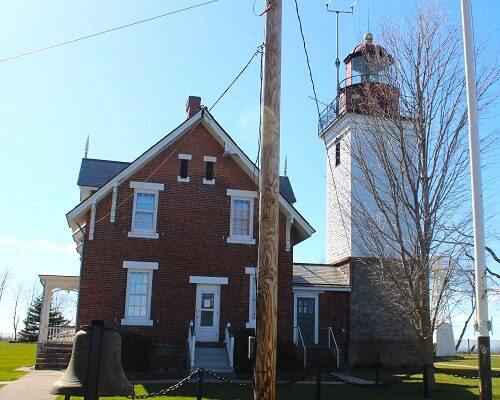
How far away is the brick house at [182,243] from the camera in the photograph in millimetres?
20922

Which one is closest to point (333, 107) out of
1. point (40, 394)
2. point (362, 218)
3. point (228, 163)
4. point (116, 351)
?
point (228, 163)

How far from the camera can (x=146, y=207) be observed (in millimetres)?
22000

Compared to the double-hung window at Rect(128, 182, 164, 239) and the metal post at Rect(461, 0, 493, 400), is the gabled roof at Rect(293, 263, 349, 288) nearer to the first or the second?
the double-hung window at Rect(128, 182, 164, 239)

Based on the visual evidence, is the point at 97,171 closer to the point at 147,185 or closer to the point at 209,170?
the point at 147,185

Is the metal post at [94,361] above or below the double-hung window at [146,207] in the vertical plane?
below

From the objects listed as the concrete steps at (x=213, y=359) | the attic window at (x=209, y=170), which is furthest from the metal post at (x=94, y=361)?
the attic window at (x=209, y=170)

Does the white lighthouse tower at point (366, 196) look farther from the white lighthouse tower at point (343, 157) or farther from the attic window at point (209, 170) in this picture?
the attic window at point (209, 170)

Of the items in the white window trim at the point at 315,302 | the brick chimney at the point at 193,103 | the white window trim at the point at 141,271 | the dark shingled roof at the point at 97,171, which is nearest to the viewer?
the white window trim at the point at 141,271

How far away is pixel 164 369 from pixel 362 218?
8.50 metres

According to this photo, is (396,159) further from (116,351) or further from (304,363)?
(116,351)

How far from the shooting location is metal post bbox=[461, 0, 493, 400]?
27.8ft

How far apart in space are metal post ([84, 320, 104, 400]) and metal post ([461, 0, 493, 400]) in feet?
19.4

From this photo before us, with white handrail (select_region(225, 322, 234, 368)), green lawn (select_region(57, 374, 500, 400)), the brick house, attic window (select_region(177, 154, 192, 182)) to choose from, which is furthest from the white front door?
attic window (select_region(177, 154, 192, 182))

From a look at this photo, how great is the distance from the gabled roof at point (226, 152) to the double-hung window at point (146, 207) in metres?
0.72
